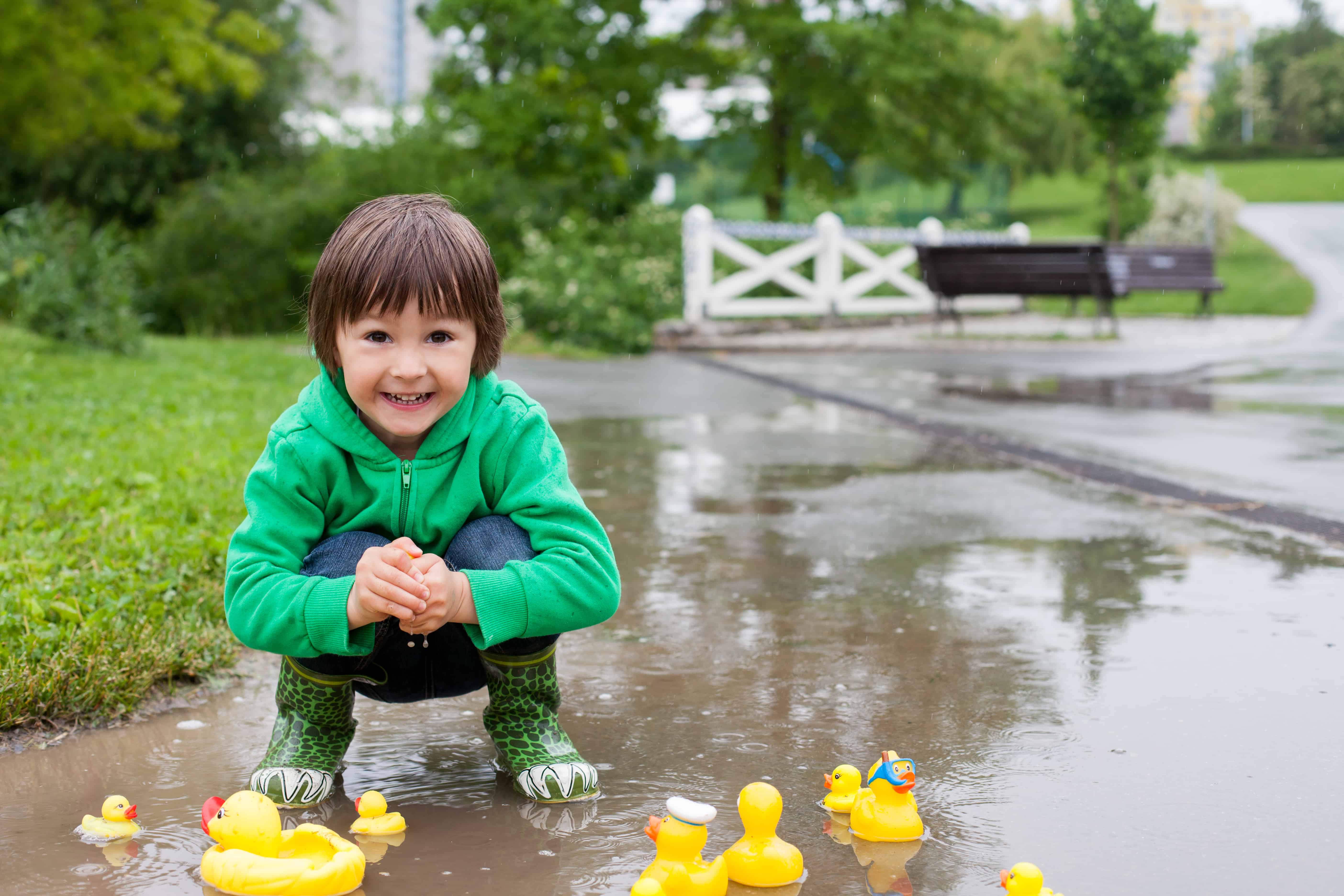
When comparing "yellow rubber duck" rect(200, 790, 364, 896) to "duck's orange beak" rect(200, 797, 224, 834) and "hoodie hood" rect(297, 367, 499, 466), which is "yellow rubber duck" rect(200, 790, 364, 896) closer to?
"duck's orange beak" rect(200, 797, 224, 834)

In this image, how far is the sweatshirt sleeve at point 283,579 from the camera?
2186 mm

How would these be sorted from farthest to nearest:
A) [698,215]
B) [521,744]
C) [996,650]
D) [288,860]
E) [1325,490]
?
[698,215] → [1325,490] → [996,650] → [521,744] → [288,860]

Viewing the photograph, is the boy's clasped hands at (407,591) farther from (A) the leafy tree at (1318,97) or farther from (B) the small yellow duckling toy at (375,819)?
(A) the leafy tree at (1318,97)

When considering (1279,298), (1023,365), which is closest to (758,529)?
(1023,365)

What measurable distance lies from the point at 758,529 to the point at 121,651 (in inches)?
89.4

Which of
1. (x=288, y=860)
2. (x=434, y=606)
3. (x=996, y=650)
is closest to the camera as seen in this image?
(x=288, y=860)

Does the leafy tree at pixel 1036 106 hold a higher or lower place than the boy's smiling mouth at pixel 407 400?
higher

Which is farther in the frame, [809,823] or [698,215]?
[698,215]

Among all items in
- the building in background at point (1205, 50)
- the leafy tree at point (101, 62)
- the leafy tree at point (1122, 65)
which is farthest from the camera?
the building in background at point (1205, 50)

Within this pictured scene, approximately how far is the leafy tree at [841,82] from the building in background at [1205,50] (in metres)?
47.9

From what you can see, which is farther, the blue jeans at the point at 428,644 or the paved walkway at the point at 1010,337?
the paved walkway at the point at 1010,337

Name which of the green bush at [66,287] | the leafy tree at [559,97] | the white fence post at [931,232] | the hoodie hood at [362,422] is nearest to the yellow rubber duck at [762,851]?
the hoodie hood at [362,422]

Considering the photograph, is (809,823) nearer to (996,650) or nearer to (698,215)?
(996,650)

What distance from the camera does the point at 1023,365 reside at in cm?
1077
